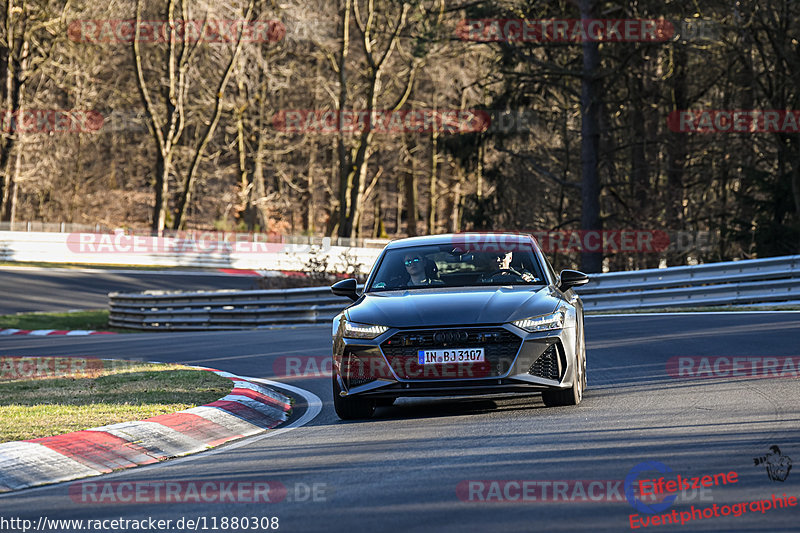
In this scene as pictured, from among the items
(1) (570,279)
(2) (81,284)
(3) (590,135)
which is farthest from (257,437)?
(2) (81,284)

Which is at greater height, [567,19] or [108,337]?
[567,19]

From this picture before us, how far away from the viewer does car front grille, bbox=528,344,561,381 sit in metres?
8.80

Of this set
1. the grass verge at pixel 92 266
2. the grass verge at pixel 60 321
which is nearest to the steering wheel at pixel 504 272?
the grass verge at pixel 60 321

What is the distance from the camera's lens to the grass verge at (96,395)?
8773mm

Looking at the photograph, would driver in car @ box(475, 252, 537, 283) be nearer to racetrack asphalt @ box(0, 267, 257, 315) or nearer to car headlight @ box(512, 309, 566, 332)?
car headlight @ box(512, 309, 566, 332)

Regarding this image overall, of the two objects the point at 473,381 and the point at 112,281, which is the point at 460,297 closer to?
the point at 473,381

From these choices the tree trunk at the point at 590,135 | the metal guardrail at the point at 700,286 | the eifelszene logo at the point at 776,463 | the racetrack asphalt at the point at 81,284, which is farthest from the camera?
the racetrack asphalt at the point at 81,284

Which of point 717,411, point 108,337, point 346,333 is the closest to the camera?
point 717,411

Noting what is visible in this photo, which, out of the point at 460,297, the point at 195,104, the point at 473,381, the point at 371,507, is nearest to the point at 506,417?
the point at 473,381

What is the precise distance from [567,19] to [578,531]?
97.7ft

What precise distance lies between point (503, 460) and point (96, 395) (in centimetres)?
545

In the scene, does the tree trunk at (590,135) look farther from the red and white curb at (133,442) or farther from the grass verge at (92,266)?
the red and white curb at (133,442)

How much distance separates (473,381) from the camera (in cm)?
865

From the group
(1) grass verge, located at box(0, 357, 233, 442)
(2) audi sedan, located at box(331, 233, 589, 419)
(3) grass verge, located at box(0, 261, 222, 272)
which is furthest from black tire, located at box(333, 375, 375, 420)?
(3) grass verge, located at box(0, 261, 222, 272)
